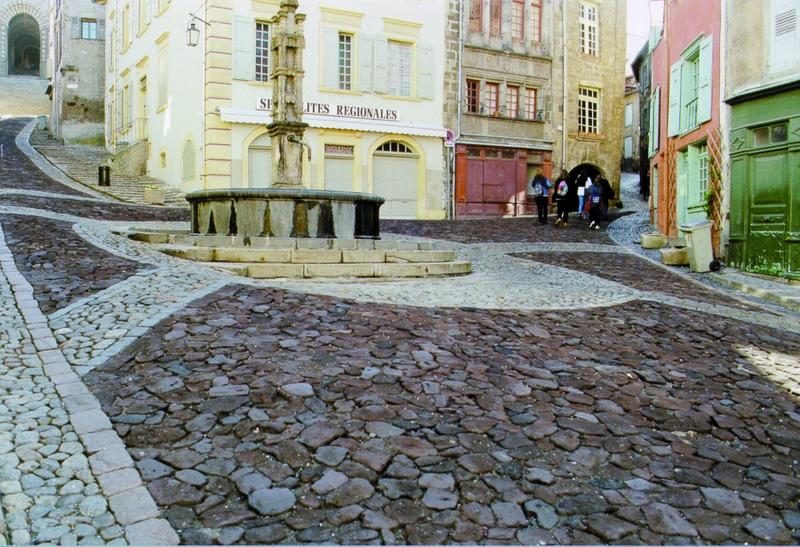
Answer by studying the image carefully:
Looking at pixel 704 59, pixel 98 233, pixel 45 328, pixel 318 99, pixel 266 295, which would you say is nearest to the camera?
pixel 45 328

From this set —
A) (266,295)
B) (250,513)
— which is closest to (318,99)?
(266,295)

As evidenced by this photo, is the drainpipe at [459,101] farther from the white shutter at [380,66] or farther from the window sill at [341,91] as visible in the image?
the window sill at [341,91]

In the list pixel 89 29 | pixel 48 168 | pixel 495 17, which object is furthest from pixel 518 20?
pixel 89 29

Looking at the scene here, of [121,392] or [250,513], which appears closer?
Result: [250,513]

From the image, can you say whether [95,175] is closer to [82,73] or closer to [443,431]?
[82,73]

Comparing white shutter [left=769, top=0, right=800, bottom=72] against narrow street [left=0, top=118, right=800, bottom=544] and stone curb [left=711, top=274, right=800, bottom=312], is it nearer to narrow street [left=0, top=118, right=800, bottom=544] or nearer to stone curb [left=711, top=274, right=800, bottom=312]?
stone curb [left=711, top=274, right=800, bottom=312]

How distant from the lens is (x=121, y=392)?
4.47 m

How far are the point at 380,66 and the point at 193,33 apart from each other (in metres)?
5.84

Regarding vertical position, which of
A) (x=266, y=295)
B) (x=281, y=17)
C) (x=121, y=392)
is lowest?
(x=121, y=392)

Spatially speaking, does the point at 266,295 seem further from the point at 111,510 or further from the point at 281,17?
the point at 281,17

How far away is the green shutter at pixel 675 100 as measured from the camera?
17.6 m

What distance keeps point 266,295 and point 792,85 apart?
9.83 metres

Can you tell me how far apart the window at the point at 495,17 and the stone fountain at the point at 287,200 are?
15882 millimetres

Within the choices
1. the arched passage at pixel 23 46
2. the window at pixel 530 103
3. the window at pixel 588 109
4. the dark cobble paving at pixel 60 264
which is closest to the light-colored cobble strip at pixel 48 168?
the dark cobble paving at pixel 60 264
